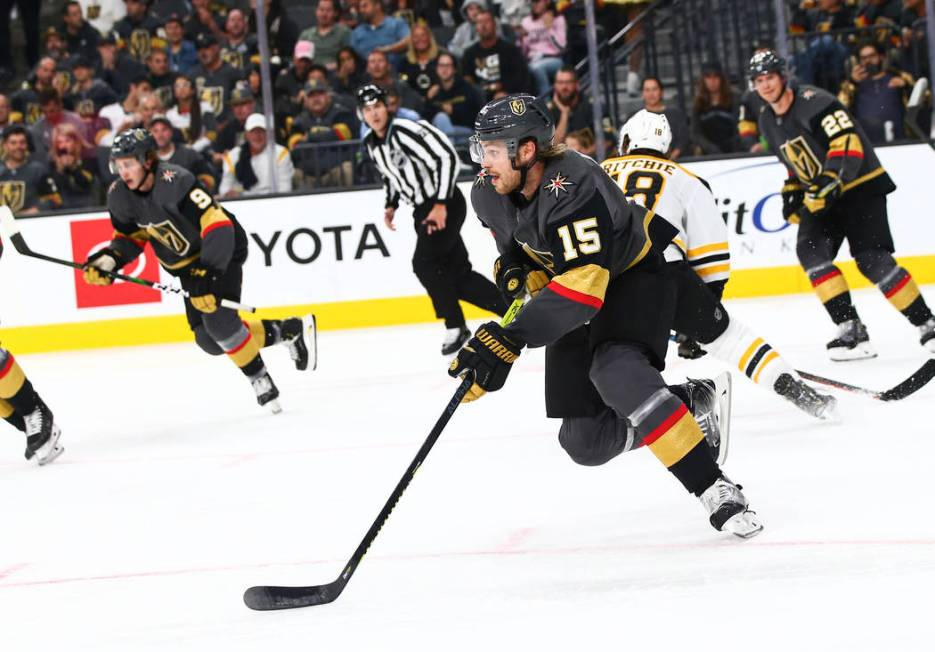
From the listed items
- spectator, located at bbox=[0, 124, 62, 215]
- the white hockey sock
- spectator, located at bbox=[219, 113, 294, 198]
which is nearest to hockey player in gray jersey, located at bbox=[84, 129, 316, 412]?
the white hockey sock

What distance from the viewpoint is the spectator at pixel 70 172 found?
7.91 meters

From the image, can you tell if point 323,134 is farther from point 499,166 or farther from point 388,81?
point 499,166

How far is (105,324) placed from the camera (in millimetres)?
7531

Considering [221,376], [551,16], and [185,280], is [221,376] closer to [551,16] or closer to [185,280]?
[185,280]

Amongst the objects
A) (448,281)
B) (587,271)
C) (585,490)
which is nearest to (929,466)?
(585,490)

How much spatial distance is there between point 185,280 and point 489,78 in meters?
3.78

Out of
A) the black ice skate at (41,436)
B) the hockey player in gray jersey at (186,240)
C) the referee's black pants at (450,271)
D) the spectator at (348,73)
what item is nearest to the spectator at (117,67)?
the spectator at (348,73)

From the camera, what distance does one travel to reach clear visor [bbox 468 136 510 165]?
2594mm

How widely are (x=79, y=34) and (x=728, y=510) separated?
7.97 m

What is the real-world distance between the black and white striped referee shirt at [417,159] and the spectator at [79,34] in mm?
4231

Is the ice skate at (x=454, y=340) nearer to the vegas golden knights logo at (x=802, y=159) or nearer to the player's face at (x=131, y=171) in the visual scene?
the vegas golden knights logo at (x=802, y=159)

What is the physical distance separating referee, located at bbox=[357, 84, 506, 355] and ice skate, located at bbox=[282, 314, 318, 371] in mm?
712

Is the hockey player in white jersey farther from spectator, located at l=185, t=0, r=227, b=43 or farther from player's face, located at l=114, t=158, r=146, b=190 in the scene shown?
spectator, located at l=185, t=0, r=227, b=43

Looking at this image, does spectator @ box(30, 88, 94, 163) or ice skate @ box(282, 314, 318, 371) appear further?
spectator @ box(30, 88, 94, 163)
